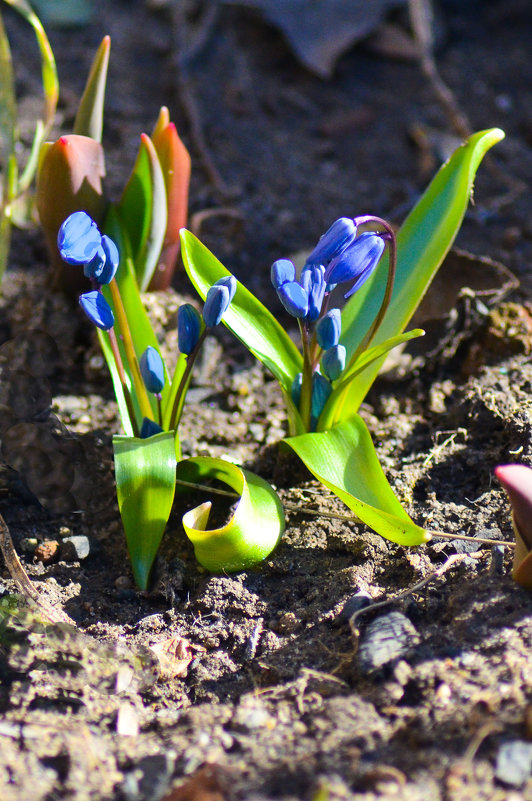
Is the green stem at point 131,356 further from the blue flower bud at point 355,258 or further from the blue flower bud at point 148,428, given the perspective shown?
the blue flower bud at point 355,258

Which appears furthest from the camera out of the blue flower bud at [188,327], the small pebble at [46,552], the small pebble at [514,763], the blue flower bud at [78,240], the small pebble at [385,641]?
the small pebble at [46,552]

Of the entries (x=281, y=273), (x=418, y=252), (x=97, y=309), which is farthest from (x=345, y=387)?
(x=97, y=309)

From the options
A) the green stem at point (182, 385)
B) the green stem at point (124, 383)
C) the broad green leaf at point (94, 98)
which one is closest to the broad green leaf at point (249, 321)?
the green stem at point (182, 385)

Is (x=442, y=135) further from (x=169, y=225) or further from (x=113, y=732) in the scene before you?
(x=113, y=732)

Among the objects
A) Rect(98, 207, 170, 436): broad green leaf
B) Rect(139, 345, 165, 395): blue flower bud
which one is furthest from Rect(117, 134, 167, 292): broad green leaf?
Rect(139, 345, 165, 395): blue flower bud

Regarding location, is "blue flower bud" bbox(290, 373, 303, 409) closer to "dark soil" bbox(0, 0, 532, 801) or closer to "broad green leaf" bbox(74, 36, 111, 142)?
"dark soil" bbox(0, 0, 532, 801)

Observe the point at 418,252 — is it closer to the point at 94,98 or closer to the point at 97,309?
the point at 97,309
